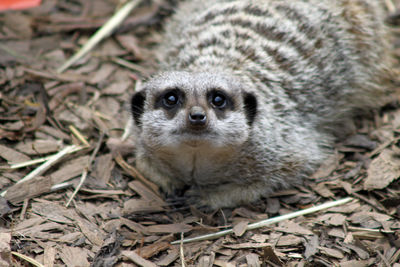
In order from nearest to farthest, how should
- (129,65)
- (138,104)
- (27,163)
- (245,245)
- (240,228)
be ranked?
(245,245) → (240,228) → (138,104) → (27,163) → (129,65)

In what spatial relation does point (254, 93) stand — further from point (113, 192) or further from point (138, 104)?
point (113, 192)

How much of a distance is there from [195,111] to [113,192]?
4.49 ft

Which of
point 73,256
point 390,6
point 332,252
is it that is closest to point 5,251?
point 73,256

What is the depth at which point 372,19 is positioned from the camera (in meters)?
5.36

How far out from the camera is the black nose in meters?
3.48

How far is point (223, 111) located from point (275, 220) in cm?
Answer: 109

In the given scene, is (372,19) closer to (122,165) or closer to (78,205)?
(122,165)

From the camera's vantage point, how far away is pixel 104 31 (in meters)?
6.08

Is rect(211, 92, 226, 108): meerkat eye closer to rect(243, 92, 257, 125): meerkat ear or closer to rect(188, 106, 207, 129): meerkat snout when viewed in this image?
rect(243, 92, 257, 125): meerkat ear

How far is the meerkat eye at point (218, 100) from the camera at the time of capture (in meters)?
3.91

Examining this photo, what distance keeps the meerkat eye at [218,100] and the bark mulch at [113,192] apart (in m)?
1.00

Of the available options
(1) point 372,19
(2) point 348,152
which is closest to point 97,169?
(2) point 348,152

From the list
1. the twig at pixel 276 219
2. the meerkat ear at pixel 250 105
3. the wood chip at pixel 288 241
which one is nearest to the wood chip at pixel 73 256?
the twig at pixel 276 219

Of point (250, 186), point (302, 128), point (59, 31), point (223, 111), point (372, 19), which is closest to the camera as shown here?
point (223, 111)
